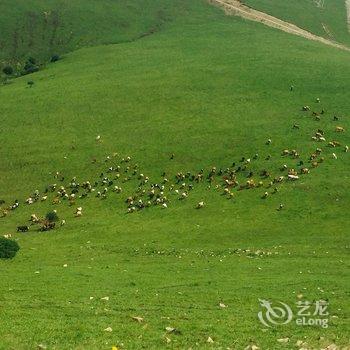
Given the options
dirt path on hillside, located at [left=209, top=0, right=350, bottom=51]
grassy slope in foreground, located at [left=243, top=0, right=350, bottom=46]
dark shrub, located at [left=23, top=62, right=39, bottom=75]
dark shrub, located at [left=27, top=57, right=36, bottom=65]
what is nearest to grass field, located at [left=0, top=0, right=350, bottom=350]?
dark shrub, located at [left=23, top=62, right=39, bottom=75]

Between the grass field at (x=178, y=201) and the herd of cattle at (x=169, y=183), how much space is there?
0.70 m

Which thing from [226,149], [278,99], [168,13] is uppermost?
[168,13]

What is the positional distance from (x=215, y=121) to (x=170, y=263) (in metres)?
35.1

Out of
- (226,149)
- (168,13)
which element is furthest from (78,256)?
(168,13)

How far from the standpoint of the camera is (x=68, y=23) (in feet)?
380

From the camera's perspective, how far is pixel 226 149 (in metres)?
61.2

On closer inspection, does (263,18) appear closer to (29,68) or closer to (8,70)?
(29,68)

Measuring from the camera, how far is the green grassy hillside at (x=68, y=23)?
108 meters

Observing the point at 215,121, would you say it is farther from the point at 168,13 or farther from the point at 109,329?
the point at 168,13

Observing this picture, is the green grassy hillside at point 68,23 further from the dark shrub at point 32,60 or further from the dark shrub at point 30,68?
the dark shrub at point 30,68
